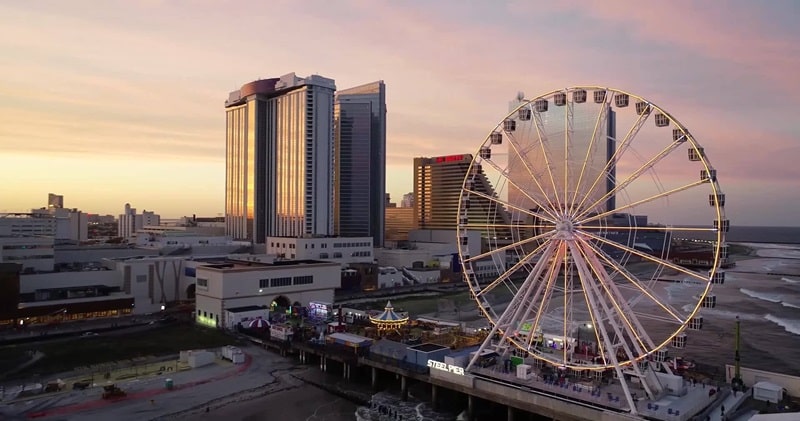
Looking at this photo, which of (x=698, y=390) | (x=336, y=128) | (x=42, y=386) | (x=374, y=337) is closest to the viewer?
(x=698, y=390)

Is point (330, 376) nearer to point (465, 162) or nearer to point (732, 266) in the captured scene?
point (465, 162)

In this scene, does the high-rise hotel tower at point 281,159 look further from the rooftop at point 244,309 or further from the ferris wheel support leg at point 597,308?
the ferris wheel support leg at point 597,308

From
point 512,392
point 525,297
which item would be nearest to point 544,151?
point 525,297

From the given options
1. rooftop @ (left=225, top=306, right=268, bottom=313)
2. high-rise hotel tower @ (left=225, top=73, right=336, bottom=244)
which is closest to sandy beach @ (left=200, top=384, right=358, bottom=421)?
rooftop @ (left=225, top=306, right=268, bottom=313)

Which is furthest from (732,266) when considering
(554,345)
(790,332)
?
(554,345)

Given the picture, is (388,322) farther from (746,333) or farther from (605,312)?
(746,333)

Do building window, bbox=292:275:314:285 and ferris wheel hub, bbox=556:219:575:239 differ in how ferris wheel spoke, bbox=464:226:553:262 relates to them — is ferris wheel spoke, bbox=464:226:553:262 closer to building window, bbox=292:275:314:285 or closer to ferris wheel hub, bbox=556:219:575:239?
ferris wheel hub, bbox=556:219:575:239
